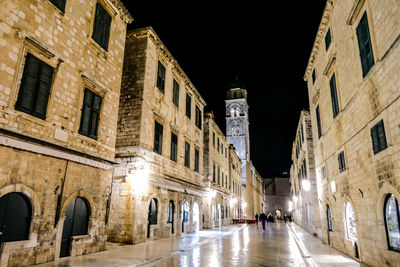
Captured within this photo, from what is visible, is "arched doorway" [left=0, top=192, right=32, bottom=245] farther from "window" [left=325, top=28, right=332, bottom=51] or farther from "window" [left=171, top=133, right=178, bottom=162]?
"window" [left=325, top=28, right=332, bottom=51]

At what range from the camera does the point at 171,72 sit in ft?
59.8

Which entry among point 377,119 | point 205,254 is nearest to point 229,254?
point 205,254

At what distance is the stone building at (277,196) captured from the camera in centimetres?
7369

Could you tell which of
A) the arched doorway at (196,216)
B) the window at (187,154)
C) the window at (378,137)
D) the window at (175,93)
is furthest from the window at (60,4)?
the arched doorway at (196,216)

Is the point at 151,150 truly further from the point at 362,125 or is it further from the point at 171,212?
the point at 362,125

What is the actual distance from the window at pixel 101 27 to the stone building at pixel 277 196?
70.7 m

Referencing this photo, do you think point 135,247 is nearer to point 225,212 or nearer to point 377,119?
point 377,119

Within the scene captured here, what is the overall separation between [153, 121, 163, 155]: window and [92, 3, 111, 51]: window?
213 inches

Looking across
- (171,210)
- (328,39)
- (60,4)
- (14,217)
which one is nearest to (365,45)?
(328,39)

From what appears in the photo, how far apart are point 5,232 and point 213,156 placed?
2193cm

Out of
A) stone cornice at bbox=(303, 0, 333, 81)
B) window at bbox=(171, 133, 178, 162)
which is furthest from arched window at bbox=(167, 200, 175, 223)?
stone cornice at bbox=(303, 0, 333, 81)

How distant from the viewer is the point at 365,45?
8430mm

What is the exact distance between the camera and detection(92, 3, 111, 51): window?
1115 centimetres

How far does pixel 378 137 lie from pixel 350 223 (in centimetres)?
484
